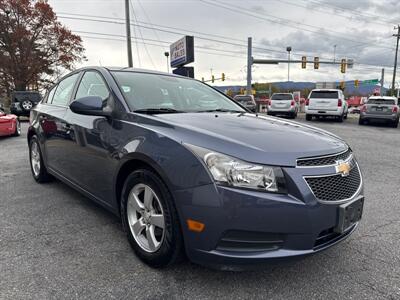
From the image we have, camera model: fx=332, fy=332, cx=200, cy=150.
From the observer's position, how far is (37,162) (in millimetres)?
4973

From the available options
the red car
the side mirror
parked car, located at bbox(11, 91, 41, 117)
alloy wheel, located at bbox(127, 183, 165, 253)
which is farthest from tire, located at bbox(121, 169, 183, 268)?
parked car, located at bbox(11, 91, 41, 117)

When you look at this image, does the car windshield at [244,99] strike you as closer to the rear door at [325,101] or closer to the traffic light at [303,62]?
the rear door at [325,101]

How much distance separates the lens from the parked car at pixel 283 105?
20281mm

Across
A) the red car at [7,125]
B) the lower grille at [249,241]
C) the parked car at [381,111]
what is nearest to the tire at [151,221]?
the lower grille at [249,241]

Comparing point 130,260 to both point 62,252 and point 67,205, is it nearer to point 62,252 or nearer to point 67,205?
point 62,252

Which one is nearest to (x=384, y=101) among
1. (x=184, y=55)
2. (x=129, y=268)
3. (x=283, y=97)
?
(x=283, y=97)

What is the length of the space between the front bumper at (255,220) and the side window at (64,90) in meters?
2.59

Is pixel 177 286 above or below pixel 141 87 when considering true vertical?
below

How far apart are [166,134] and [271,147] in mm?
752

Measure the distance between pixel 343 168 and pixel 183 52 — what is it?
56.1ft

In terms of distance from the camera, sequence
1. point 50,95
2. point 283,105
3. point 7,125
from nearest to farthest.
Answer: point 50,95 < point 7,125 < point 283,105

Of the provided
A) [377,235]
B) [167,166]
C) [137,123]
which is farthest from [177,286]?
[377,235]

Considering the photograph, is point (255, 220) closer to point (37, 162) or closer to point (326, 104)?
point (37, 162)

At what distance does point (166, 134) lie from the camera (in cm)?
241
